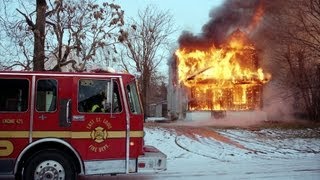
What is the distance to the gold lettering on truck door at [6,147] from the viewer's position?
29.7 feet

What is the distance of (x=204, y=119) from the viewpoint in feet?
106

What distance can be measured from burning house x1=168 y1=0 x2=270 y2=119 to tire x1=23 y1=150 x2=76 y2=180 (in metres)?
23.5

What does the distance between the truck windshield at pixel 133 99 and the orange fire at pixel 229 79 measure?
2291cm

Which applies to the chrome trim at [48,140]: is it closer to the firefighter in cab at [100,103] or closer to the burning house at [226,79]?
the firefighter in cab at [100,103]

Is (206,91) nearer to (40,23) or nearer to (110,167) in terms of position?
(40,23)

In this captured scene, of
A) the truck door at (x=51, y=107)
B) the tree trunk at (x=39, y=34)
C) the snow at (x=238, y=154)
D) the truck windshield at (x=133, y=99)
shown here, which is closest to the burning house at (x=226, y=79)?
the snow at (x=238, y=154)

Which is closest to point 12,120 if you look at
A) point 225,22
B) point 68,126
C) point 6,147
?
point 6,147

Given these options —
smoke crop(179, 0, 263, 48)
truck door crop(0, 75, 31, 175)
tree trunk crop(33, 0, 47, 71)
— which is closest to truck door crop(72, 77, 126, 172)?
truck door crop(0, 75, 31, 175)

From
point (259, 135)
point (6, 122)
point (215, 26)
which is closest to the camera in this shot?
point (6, 122)

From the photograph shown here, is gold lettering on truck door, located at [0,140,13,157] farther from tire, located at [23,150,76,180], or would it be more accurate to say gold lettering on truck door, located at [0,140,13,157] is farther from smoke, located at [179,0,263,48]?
smoke, located at [179,0,263,48]

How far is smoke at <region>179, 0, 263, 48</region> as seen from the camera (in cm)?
3303

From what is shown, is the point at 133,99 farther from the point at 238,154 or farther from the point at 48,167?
the point at 238,154

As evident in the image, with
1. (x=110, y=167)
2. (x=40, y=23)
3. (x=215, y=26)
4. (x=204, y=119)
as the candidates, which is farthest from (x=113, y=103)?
(x=215, y=26)

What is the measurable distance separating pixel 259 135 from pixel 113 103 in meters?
12.6
